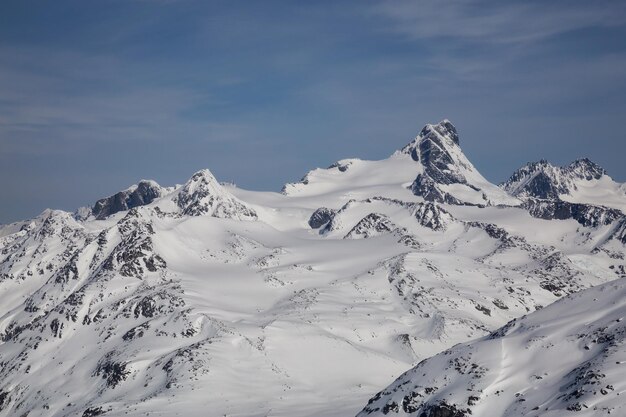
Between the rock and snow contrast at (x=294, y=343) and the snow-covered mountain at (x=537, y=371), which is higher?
the rock and snow contrast at (x=294, y=343)

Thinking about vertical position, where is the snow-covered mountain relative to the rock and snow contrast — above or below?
below

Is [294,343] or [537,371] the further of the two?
[294,343]

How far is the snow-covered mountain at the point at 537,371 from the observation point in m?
66.8

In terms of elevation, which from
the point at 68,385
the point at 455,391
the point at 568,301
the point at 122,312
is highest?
the point at 122,312

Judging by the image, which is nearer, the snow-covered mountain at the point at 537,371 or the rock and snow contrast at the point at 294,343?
the snow-covered mountain at the point at 537,371

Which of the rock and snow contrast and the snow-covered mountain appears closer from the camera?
the snow-covered mountain

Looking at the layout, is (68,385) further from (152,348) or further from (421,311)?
(421,311)

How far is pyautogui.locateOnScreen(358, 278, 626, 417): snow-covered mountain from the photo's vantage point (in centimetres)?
6681

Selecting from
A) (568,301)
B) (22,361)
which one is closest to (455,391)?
(568,301)

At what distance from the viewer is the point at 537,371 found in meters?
74.9

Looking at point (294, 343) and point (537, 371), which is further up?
point (294, 343)

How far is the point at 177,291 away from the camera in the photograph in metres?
170

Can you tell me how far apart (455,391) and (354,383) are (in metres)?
57.2

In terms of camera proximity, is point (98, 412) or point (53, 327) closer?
point (98, 412)
